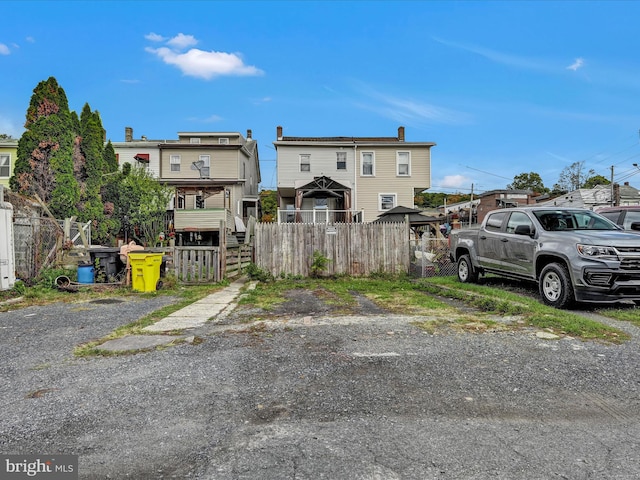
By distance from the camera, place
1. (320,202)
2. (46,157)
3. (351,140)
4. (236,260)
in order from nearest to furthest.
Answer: (236,260), (46,157), (320,202), (351,140)

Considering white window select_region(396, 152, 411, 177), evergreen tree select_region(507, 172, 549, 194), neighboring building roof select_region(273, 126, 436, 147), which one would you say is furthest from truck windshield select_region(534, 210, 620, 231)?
evergreen tree select_region(507, 172, 549, 194)

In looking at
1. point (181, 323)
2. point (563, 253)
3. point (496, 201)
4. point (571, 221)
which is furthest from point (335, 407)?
point (496, 201)

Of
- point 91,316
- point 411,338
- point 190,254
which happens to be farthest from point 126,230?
point 411,338

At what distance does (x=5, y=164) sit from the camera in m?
27.5

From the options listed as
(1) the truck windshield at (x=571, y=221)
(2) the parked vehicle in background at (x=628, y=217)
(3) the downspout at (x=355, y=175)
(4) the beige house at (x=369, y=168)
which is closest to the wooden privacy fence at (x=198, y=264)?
(1) the truck windshield at (x=571, y=221)

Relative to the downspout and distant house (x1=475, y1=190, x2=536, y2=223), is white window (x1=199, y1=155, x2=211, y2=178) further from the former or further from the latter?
distant house (x1=475, y1=190, x2=536, y2=223)

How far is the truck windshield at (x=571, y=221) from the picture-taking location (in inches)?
322

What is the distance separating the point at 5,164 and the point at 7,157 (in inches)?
20.6

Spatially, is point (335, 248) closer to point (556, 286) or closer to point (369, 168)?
point (556, 286)

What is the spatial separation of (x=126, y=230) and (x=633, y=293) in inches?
942

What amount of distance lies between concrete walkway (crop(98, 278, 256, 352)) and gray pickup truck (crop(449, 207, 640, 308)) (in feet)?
19.7

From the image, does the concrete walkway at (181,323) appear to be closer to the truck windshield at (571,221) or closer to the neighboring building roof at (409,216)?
the truck windshield at (571,221)

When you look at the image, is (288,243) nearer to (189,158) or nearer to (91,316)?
(91,316)

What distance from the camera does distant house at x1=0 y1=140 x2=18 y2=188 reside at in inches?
1066
